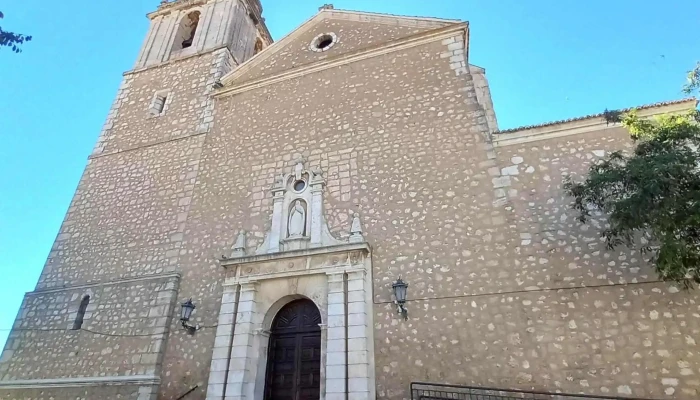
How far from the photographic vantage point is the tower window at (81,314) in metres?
7.85

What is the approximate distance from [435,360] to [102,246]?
702cm

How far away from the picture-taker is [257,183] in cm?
827

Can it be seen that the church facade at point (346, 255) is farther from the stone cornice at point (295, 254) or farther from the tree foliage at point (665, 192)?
the tree foliage at point (665, 192)

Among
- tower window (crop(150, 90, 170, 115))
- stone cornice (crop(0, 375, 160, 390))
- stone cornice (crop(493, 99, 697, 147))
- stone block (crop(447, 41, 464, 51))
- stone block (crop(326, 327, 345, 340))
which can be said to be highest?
tower window (crop(150, 90, 170, 115))

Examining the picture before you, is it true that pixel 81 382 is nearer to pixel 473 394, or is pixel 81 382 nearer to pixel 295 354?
pixel 295 354

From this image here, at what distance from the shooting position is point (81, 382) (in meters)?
7.10

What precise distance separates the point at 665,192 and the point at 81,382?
8762 millimetres

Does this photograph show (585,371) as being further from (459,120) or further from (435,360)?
(459,120)

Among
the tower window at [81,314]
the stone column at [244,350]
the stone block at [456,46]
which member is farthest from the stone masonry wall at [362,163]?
the tower window at [81,314]

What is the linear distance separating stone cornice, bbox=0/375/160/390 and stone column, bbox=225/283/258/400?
4.74 ft

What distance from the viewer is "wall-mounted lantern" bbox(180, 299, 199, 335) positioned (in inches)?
273

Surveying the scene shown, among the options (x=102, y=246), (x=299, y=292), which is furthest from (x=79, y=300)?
(x=299, y=292)

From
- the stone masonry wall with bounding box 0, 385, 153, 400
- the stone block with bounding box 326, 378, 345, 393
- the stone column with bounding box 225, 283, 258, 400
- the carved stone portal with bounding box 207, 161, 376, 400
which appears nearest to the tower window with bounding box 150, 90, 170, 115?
the carved stone portal with bounding box 207, 161, 376, 400

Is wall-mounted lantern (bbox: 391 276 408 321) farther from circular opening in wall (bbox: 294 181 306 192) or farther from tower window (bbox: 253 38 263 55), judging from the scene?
tower window (bbox: 253 38 263 55)
